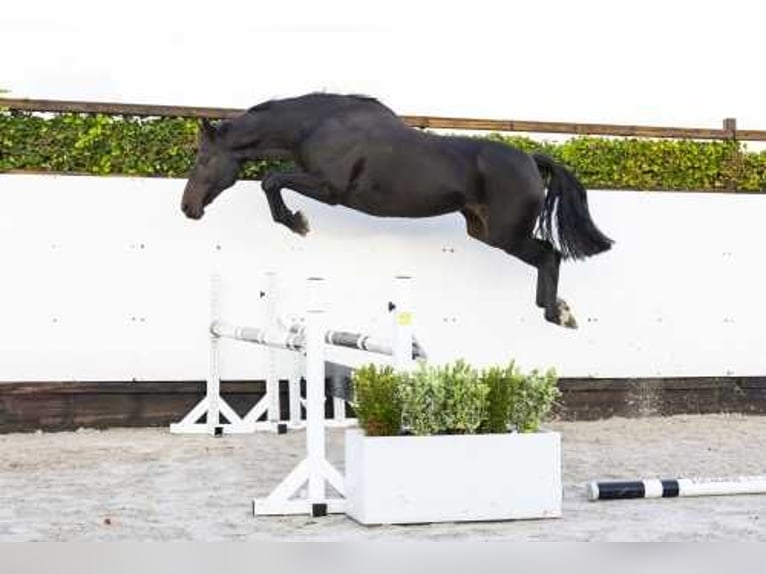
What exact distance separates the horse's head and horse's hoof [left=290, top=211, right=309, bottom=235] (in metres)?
0.48

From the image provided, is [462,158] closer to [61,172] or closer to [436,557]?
[61,172]

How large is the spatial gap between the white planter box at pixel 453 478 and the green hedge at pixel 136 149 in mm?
3964

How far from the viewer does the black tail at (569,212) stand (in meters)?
8.05

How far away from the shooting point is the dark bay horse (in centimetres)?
782

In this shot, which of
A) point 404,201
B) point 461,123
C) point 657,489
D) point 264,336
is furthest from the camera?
point 461,123

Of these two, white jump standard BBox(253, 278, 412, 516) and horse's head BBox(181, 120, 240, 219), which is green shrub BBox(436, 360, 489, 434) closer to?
white jump standard BBox(253, 278, 412, 516)

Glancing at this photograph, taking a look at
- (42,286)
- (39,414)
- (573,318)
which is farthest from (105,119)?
(573,318)

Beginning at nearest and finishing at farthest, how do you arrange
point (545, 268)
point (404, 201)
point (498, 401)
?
point (498, 401) < point (404, 201) < point (545, 268)

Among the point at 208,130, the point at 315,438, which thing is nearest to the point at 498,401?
the point at 315,438

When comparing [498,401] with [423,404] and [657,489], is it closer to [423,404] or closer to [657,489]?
[423,404]

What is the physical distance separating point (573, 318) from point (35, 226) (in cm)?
358

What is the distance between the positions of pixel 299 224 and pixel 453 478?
3553 mm

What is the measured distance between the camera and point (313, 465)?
4.95m

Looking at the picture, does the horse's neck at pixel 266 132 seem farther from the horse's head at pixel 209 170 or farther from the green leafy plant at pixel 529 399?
the green leafy plant at pixel 529 399
